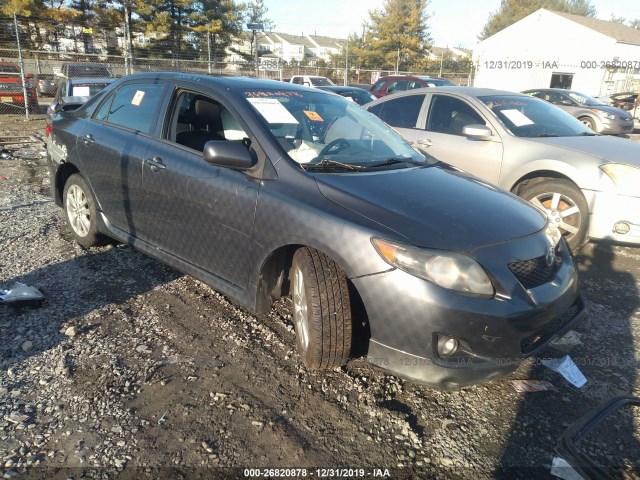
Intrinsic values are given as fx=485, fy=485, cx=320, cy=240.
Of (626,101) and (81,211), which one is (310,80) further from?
(81,211)

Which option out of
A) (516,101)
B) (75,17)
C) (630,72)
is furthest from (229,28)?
(516,101)

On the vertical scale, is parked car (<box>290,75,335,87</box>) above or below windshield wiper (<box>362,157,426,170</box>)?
above

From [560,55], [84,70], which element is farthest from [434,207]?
[560,55]

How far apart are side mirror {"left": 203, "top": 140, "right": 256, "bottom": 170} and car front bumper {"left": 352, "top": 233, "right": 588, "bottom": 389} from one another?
3.48 feet

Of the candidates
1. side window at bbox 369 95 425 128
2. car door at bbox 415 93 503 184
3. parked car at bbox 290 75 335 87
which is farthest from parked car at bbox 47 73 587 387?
parked car at bbox 290 75 335 87

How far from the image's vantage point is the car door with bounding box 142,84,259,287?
304cm

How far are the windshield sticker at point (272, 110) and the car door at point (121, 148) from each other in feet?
3.06

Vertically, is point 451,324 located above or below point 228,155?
below

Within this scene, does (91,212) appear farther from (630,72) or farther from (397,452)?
(630,72)

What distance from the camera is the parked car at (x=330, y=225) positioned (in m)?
2.39

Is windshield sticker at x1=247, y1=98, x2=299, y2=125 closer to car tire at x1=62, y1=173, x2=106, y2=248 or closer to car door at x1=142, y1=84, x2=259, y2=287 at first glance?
car door at x1=142, y1=84, x2=259, y2=287

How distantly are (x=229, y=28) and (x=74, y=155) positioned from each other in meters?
34.7

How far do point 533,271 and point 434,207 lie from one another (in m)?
0.63

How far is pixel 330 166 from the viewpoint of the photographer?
121 inches
